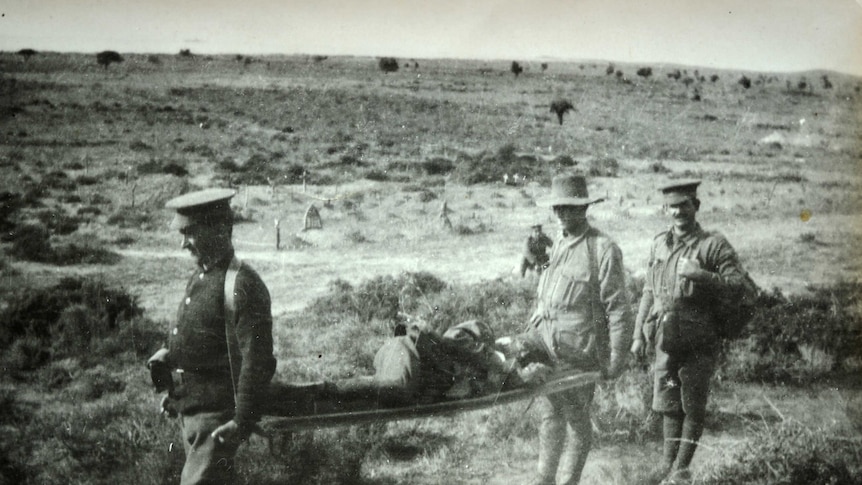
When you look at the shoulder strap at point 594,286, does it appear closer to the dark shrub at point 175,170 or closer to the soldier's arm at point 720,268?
the soldier's arm at point 720,268

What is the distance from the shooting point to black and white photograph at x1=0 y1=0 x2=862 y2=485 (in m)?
5.02

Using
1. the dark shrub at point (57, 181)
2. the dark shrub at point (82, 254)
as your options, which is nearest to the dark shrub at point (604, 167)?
the dark shrub at point (82, 254)

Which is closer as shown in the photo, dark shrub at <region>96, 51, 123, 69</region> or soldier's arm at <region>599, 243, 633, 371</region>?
dark shrub at <region>96, 51, 123, 69</region>

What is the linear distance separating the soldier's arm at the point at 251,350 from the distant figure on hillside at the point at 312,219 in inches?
25.2

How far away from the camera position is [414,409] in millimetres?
5062

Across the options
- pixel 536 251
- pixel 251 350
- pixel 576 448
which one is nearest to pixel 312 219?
pixel 251 350

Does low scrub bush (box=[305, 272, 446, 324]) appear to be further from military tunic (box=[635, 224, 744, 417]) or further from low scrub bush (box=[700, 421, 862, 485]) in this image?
low scrub bush (box=[700, 421, 862, 485])

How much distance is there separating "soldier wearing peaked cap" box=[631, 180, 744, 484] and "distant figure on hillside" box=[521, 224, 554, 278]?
0.80 meters

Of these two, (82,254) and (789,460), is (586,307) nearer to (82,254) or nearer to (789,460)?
(789,460)

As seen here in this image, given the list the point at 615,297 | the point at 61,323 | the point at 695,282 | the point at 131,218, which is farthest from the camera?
the point at 695,282

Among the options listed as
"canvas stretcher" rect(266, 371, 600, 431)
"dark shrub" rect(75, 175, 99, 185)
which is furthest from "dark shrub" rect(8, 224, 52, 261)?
"canvas stretcher" rect(266, 371, 600, 431)

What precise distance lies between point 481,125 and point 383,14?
1.09m

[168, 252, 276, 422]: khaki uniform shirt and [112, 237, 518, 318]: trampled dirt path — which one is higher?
[112, 237, 518, 318]: trampled dirt path

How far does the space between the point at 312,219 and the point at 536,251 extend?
166cm
